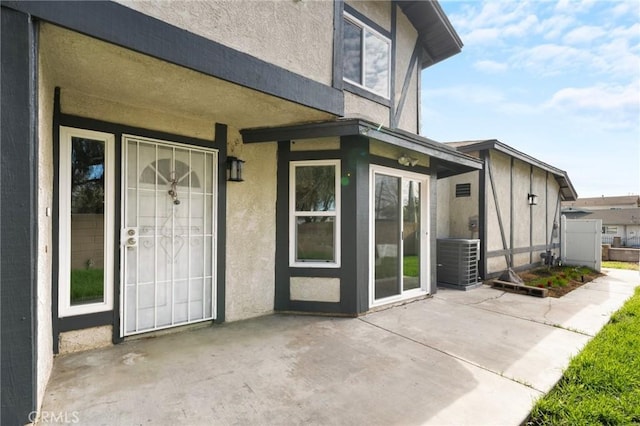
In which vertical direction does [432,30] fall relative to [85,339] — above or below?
above

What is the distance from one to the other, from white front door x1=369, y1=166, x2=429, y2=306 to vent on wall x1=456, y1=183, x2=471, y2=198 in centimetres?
289

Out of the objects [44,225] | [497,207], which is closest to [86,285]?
[44,225]

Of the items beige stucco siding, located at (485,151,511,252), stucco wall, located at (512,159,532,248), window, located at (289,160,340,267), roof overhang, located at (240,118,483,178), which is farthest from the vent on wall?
window, located at (289,160,340,267)

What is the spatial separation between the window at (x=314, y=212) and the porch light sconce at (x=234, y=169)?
0.92 meters

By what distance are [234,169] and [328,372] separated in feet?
10.1

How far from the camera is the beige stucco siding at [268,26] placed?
8.86 feet

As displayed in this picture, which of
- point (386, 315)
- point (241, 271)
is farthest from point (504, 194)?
point (241, 271)

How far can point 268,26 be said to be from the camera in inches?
130

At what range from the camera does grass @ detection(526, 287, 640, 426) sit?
235 centimetres

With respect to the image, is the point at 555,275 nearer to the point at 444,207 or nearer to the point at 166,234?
the point at 444,207

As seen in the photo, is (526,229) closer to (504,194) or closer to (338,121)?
(504,194)

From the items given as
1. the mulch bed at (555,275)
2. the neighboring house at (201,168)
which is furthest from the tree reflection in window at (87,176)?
the mulch bed at (555,275)

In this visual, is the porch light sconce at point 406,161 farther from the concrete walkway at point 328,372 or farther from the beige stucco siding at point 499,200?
the beige stucco siding at point 499,200

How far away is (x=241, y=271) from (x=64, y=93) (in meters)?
3.11
